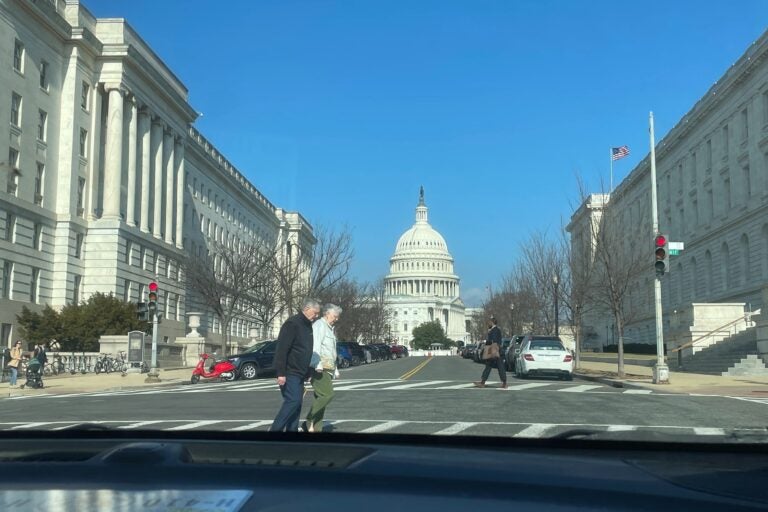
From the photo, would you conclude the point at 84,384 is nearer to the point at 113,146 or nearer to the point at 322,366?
the point at 322,366

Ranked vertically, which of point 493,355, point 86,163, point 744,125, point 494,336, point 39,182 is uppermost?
point 744,125

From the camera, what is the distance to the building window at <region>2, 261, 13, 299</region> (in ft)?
134

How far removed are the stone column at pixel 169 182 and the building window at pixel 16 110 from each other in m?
18.4

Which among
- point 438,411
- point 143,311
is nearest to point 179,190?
point 143,311

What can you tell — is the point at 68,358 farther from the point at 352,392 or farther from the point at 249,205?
the point at 249,205

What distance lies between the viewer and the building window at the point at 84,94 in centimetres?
4859

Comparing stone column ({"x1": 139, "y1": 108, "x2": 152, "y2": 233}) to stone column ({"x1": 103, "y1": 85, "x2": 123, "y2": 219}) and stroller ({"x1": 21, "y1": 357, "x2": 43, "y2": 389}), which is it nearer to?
stone column ({"x1": 103, "y1": 85, "x2": 123, "y2": 219})

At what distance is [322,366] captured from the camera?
1064 centimetres

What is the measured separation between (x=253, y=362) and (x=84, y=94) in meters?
28.2

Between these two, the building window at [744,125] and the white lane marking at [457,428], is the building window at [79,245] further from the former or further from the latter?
the building window at [744,125]

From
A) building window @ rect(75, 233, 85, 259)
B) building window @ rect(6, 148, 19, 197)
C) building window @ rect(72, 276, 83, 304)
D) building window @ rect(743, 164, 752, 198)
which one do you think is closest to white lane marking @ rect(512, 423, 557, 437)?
building window @ rect(6, 148, 19, 197)

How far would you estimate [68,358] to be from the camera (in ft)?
123

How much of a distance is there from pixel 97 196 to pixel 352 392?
119 feet

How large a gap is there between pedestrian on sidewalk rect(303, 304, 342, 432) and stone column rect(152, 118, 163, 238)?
49.2m
